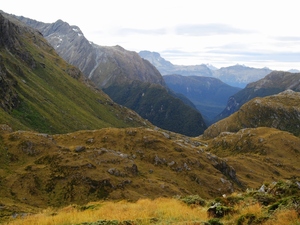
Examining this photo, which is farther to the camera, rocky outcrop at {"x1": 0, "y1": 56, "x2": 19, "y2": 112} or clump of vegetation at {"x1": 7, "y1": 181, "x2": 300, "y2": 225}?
rocky outcrop at {"x1": 0, "y1": 56, "x2": 19, "y2": 112}

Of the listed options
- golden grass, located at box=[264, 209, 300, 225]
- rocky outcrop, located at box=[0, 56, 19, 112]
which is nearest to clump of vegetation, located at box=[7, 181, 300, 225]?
golden grass, located at box=[264, 209, 300, 225]

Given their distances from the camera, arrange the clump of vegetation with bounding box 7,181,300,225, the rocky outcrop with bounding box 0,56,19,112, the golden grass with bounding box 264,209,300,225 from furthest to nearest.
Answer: the rocky outcrop with bounding box 0,56,19,112
the clump of vegetation with bounding box 7,181,300,225
the golden grass with bounding box 264,209,300,225

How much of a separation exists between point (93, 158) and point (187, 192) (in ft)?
95.5

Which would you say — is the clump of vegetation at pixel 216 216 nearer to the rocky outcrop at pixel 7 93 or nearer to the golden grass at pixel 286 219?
the golden grass at pixel 286 219

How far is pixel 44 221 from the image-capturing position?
17.7 metres

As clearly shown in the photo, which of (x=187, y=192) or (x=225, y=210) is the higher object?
(x=225, y=210)

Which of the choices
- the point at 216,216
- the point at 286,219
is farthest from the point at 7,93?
the point at 286,219

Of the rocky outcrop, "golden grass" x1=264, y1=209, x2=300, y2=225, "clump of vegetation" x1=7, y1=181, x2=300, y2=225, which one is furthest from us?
the rocky outcrop

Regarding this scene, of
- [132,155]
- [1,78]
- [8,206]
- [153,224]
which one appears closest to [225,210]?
[153,224]

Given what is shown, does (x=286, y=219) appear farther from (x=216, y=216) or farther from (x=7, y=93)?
(x=7, y=93)

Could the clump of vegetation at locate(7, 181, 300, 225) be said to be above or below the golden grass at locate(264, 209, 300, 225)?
below

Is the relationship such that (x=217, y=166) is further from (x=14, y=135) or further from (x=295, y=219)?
(x=295, y=219)

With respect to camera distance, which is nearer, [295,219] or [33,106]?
[295,219]

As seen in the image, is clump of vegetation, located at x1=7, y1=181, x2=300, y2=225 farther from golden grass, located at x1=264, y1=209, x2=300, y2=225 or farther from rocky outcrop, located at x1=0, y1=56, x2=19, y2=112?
rocky outcrop, located at x1=0, y1=56, x2=19, y2=112
